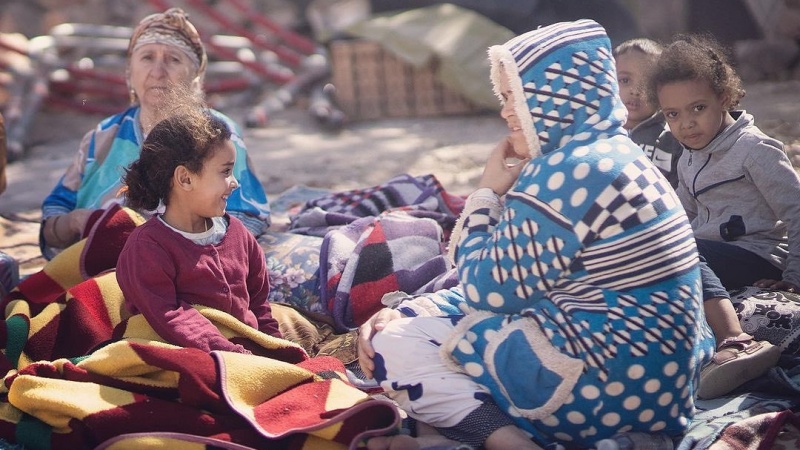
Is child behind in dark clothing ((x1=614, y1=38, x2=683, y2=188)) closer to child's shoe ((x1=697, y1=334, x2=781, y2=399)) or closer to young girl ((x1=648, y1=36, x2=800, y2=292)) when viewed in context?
young girl ((x1=648, y1=36, x2=800, y2=292))

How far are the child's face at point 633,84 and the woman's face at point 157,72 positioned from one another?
2.02 m

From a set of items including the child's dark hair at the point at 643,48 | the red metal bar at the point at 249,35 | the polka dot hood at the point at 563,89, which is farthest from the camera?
the red metal bar at the point at 249,35

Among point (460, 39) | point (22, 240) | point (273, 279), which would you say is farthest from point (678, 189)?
point (460, 39)

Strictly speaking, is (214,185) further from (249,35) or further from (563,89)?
(249,35)

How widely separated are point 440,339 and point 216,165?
3.35ft

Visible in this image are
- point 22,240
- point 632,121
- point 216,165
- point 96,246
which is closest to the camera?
point 216,165

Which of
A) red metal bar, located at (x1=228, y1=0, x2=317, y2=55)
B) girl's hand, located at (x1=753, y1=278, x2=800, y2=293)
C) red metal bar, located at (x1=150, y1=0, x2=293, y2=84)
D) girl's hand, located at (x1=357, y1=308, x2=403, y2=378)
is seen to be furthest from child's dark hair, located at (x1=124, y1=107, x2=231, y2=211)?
red metal bar, located at (x1=228, y1=0, x2=317, y2=55)

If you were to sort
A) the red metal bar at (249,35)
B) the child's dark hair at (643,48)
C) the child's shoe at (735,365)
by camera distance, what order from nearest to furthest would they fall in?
the child's shoe at (735,365), the child's dark hair at (643,48), the red metal bar at (249,35)

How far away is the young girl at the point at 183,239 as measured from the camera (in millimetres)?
3191

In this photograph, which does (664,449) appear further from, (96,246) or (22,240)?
(22,240)

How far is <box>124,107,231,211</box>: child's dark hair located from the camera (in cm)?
329

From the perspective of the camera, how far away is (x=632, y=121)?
14.8 feet

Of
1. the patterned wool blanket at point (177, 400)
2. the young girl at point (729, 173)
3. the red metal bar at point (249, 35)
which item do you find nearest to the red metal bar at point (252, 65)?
the red metal bar at point (249, 35)

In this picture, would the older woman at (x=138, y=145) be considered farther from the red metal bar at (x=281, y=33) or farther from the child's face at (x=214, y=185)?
the red metal bar at (x=281, y=33)
